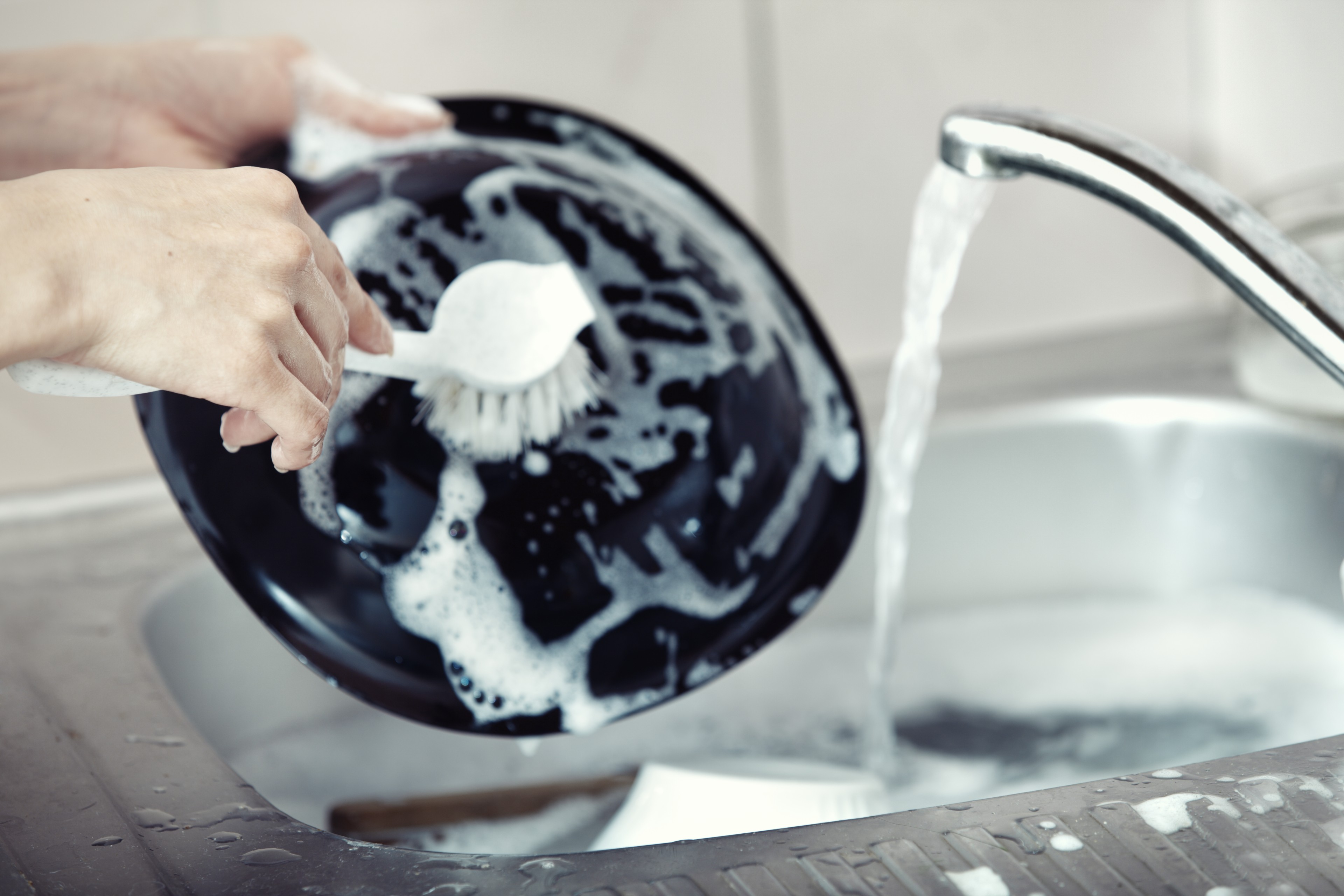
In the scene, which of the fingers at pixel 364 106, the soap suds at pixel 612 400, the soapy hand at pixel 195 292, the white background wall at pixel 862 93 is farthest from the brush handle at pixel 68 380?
the white background wall at pixel 862 93

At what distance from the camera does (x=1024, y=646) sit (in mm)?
782

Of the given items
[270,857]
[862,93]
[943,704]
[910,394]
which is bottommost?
[943,704]

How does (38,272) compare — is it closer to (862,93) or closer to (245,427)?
(245,427)

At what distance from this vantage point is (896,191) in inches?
34.2

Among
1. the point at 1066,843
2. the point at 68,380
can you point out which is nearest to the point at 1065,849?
the point at 1066,843

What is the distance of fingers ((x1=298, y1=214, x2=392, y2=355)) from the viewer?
0.37 m

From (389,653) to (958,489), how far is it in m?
0.48

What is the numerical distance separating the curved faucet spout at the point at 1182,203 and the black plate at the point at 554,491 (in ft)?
0.46

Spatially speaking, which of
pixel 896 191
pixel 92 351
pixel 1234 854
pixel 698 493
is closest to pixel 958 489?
pixel 896 191

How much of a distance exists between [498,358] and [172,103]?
0.80 feet

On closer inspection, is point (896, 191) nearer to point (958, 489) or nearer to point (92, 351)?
point (958, 489)

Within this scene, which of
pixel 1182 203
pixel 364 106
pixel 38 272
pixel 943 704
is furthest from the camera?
pixel 943 704

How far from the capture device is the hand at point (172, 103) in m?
0.54

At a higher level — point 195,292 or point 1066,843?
point 195,292
